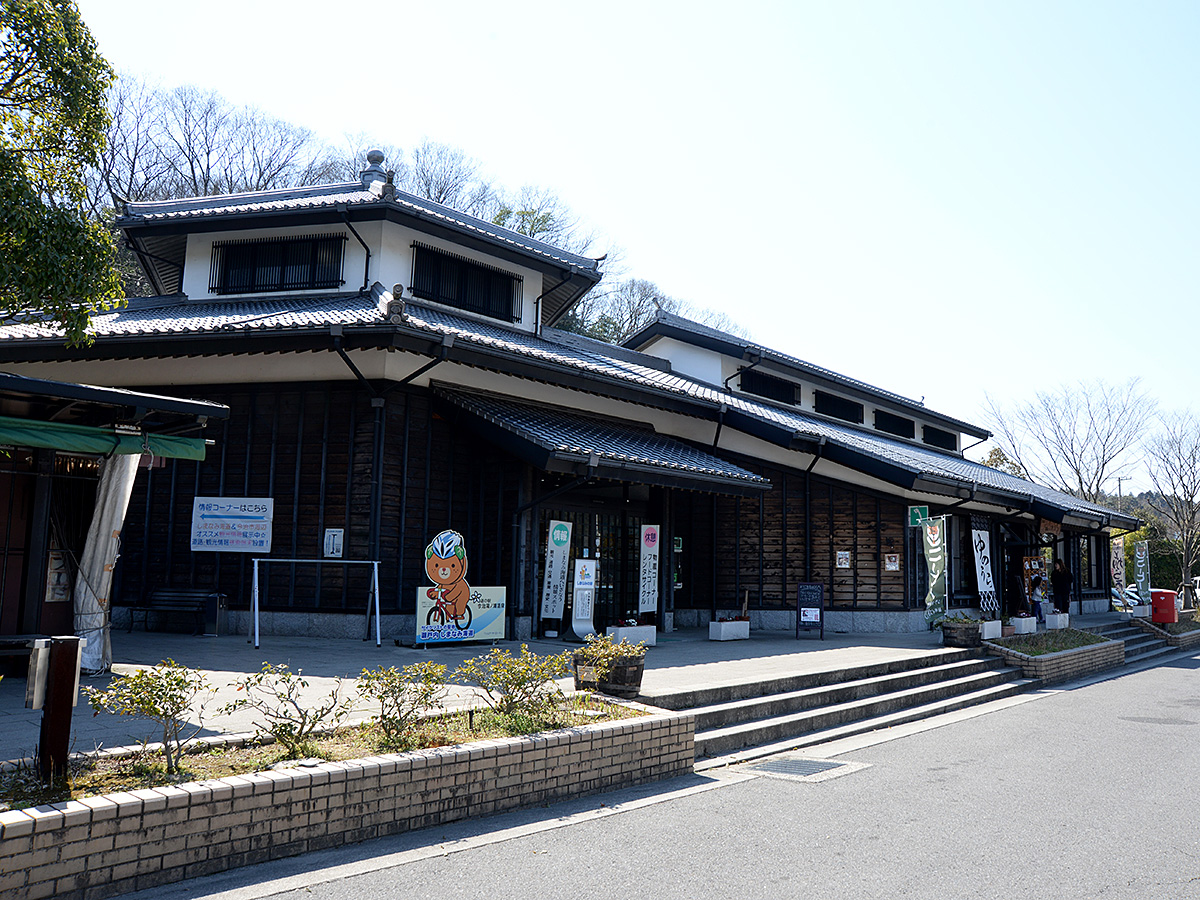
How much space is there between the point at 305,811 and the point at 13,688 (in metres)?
4.28

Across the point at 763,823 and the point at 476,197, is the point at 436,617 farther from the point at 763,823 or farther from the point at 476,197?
the point at 476,197

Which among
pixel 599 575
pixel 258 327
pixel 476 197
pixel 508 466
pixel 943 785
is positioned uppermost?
pixel 476 197

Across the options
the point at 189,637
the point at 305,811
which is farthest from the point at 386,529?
the point at 305,811

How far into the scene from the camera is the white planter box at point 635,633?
12.4 m

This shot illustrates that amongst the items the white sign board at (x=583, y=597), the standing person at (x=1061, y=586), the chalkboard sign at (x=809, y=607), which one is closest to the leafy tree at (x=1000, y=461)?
the standing person at (x=1061, y=586)

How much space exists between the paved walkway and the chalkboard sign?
44 centimetres

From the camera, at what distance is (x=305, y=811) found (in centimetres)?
483

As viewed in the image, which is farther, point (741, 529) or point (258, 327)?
point (741, 529)

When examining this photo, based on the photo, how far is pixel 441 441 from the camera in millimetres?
13156

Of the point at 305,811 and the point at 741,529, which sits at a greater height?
the point at 741,529

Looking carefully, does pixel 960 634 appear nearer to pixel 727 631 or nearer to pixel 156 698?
pixel 727 631

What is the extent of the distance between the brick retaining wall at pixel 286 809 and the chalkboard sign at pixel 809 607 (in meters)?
9.52

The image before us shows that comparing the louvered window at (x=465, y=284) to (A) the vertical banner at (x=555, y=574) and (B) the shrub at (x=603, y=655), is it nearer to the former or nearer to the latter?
(A) the vertical banner at (x=555, y=574)

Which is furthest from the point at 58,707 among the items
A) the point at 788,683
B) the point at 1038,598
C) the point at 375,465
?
the point at 1038,598
